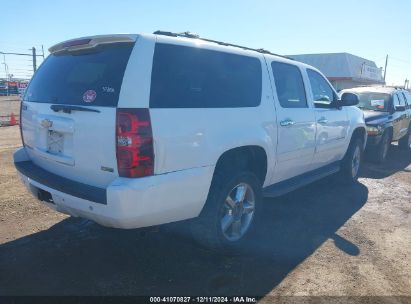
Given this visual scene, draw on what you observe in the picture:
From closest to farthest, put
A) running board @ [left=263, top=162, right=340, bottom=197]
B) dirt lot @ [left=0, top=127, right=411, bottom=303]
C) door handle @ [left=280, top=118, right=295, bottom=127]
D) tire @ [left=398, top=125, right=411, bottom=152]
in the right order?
dirt lot @ [left=0, top=127, right=411, bottom=303] < door handle @ [left=280, top=118, right=295, bottom=127] < running board @ [left=263, top=162, right=340, bottom=197] < tire @ [left=398, top=125, right=411, bottom=152]

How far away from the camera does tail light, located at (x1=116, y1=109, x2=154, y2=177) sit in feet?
9.18

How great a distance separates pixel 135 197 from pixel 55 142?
1.08 m

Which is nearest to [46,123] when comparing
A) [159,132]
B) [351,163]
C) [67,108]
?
[67,108]

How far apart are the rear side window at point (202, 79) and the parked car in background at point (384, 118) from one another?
5.43m

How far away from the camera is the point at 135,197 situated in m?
2.82

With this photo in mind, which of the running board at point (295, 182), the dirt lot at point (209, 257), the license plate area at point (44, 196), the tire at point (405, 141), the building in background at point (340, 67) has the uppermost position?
the building in background at point (340, 67)

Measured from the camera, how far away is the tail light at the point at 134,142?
2797 mm

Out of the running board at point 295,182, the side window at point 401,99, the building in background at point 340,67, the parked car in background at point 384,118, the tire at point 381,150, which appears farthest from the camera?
the building in background at point 340,67

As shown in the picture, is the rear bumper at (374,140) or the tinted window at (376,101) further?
the tinted window at (376,101)

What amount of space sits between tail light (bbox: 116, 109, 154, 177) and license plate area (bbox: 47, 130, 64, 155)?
2.51 ft

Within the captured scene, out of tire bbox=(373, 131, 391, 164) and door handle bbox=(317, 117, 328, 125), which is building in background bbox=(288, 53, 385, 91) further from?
door handle bbox=(317, 117, 328, 125)

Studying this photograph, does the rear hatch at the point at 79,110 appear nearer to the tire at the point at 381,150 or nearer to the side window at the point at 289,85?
the side window at the point at 289,85

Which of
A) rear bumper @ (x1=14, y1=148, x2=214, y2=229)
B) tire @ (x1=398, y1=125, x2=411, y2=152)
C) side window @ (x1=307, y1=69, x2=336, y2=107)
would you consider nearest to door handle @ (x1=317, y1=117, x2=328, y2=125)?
side window @ (x1=307, y1=69, x2=336, y2=107)

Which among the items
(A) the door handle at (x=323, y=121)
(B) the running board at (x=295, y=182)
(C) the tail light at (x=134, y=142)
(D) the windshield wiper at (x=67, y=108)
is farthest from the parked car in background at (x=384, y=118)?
(D) the windshield wiper at (x=67, y=108)
